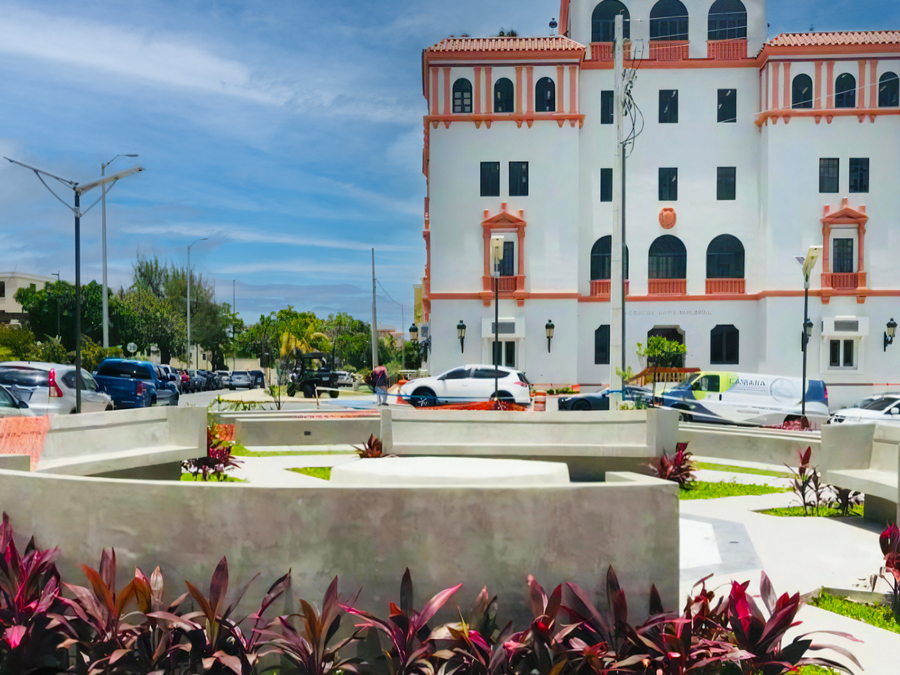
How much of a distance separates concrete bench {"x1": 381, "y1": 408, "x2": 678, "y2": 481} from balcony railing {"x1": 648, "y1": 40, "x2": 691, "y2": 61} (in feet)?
96.6

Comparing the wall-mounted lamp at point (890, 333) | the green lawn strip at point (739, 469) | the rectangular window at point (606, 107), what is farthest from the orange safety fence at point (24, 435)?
the wall-mounted lamp at point (890, 333)

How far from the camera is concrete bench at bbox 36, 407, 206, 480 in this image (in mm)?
8359

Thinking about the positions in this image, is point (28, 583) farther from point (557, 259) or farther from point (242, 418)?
point (557, 259)

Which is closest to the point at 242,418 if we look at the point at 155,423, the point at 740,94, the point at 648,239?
the point at 155,423

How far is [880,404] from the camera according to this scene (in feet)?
72.2

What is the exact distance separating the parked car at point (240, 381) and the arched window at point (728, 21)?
4011 cm

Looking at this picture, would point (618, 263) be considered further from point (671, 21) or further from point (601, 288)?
point (671, 21)

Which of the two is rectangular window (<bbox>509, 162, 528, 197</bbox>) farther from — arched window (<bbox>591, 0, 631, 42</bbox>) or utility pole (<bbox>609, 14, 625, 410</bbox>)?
utility pole (<bbox>609, 14, 625, 410</bbox>)

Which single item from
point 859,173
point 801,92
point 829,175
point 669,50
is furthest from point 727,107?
point 859,173

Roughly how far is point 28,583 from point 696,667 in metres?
4.07

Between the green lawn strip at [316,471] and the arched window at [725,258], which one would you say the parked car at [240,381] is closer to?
the arched window at [725,258]

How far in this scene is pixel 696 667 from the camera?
4.19 meters

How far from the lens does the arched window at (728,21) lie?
35906 mm

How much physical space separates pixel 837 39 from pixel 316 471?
111 feet
